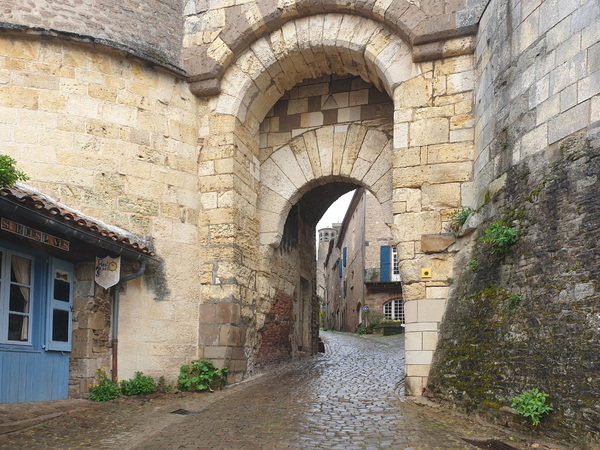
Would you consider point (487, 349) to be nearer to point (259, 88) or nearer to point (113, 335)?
point (113, 335)

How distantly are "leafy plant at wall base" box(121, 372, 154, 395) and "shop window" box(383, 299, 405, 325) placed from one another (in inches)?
623

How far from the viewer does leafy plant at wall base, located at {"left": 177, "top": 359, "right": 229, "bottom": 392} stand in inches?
275

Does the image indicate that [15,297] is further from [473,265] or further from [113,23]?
[473,265]

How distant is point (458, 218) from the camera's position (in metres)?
6.43

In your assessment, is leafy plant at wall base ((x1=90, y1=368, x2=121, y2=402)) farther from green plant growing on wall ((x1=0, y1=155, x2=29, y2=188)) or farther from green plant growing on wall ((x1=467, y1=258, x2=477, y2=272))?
green plant growing on wall ((x1=467, y1=258, x2=477, y2=272))

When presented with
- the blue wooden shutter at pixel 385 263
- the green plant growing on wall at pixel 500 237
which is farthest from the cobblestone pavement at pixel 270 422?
the blue wooden shutter at pixel 385 263

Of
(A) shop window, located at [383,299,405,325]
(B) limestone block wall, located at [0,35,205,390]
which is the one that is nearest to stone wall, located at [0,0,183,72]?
(B) limestone block wall, located at [0,35,205,390]

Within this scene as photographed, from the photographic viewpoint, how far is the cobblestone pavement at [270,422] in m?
4.51

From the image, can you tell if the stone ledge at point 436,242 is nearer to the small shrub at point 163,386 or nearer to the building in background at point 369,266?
the small shrub at point 163,386

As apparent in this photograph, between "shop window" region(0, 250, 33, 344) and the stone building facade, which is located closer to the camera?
"shop window" region(0, 250, 33, 344)

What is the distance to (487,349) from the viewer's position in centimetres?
509

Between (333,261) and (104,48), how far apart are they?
1104 inches

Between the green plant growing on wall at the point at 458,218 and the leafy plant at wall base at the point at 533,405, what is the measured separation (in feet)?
7.98

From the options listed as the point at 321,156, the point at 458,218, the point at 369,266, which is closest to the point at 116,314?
the point at 321,156
